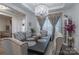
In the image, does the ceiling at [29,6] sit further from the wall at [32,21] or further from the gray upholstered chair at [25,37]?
the gray upholstered chair at [25,37]

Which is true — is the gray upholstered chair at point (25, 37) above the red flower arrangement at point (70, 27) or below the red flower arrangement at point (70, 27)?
below

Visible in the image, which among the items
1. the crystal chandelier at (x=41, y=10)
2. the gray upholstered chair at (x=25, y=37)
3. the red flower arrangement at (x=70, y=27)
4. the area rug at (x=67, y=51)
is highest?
the crystal chandelier at (x=41, y=10)

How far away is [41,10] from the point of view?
2795mm

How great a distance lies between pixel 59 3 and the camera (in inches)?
109

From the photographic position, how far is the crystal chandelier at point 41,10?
2775 millimetres

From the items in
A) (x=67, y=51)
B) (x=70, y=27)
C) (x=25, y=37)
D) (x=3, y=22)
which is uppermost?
(x=3, y=22)

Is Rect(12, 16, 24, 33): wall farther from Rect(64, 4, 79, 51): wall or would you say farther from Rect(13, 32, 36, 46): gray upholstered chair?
Rect(64, 4, 79, 51): wall

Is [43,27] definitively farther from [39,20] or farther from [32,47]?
[32,47]

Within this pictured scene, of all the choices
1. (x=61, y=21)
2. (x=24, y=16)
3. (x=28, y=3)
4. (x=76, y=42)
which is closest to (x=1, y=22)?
(x=24, y=16)

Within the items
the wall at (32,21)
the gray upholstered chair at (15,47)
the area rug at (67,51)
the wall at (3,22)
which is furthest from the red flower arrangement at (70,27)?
the wall at (3,22)

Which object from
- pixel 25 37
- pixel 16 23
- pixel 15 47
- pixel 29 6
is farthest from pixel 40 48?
pixel 29 6

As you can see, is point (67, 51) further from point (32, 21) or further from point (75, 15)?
point (32, 21)
